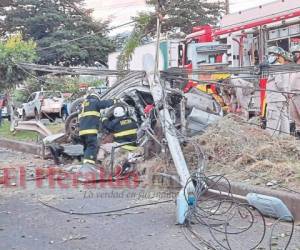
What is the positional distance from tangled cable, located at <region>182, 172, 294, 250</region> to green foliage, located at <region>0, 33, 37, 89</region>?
8414mm

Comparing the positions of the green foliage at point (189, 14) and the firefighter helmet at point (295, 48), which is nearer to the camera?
the firefighter helmet at point (295, 48)

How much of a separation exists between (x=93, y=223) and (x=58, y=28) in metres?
30.4

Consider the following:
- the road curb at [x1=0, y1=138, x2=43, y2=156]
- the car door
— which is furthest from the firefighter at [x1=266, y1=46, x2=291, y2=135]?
the car door

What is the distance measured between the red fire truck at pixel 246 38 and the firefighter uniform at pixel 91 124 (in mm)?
2699

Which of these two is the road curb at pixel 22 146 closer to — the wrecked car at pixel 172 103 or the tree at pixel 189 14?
the wrecked car at pixel 172 103

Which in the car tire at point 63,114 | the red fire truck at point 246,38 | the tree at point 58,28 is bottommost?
the car tire at point 63,114

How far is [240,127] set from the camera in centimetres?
816

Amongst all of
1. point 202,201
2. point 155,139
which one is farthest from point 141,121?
point 202,201

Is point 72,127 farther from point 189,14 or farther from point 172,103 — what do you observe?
point 189,14

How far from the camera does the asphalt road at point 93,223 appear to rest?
15.5 ft

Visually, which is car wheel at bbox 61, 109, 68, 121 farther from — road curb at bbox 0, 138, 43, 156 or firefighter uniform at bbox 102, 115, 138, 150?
firefighter uniform at bbox 102, 115, 138, 150

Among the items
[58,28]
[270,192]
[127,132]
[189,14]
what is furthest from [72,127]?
[58,28]

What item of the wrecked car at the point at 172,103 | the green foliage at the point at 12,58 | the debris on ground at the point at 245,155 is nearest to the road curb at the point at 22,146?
the wrecked car at the point at 172,103

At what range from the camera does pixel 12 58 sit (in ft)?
45.3
